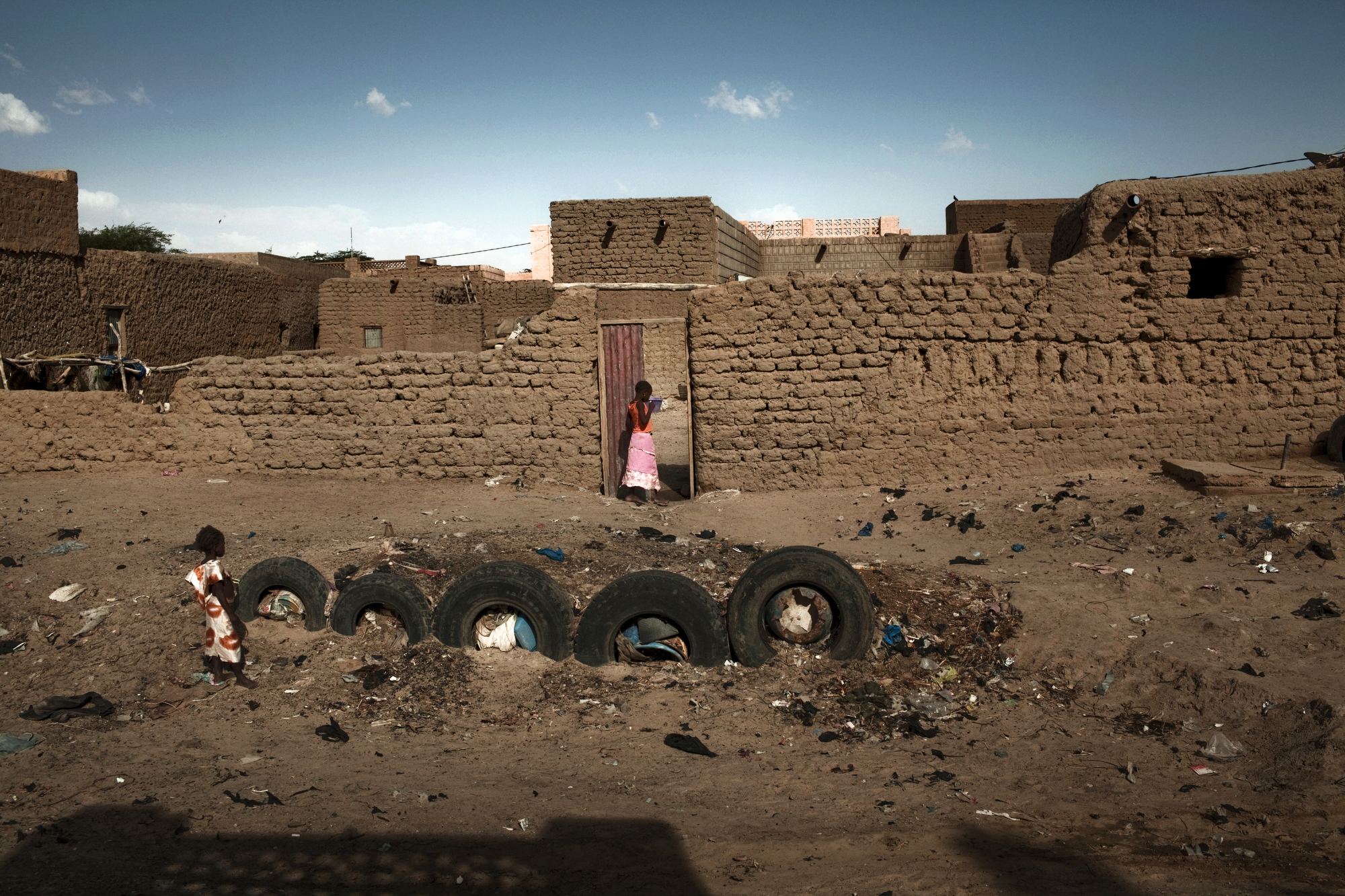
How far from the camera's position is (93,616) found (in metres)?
5.29

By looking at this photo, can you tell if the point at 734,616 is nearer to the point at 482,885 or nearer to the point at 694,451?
the point at 482,885

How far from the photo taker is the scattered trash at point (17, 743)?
384 centimetres

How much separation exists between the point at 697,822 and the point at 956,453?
Answer: 5830 mm

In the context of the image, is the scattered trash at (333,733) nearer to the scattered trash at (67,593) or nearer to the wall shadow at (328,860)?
the wall shadow at (328,860)

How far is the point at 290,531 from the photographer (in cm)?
700

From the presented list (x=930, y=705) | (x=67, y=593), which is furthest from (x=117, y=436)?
(x=930, y=705)

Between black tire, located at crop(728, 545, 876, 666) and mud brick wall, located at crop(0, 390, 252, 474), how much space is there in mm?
6498

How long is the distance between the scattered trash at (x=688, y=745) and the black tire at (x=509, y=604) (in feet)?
3.39

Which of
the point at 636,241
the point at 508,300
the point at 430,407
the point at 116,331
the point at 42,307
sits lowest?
the point at 430,407

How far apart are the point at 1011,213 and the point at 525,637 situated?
48.3 feet

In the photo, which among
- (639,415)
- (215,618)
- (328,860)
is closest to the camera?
(328,860)

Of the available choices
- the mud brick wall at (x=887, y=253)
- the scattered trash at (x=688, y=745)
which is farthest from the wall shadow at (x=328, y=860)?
the mud brick wall at (x=887, y=253)

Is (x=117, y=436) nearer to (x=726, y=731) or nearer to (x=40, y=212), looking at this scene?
(x=40, y=212)

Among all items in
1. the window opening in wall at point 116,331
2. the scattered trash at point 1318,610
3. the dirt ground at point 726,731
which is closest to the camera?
the dirt ground at point 726,731
